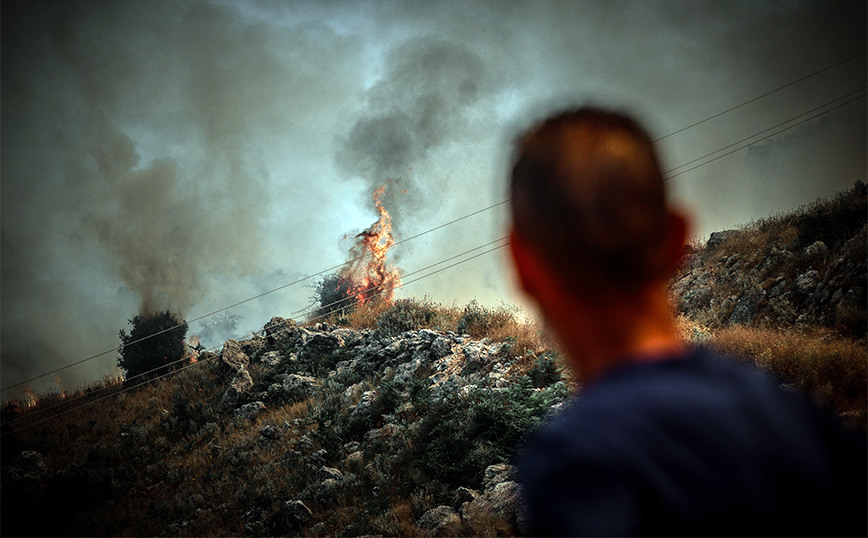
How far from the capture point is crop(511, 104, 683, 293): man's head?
140 centimetres

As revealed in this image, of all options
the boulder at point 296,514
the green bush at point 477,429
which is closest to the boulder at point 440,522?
the green bush at point 477,429

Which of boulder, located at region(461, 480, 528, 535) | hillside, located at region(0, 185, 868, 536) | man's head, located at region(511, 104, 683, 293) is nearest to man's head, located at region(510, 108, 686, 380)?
man's head, located at region(511, 104, 683, 293)

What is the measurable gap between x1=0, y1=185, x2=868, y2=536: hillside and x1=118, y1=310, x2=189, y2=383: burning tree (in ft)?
27.9

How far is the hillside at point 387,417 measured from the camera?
6.96 metres

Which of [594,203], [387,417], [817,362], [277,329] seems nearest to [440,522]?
[387,417]

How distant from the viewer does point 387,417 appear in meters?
10.6

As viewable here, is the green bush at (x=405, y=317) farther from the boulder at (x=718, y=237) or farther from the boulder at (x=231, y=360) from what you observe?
the boulder at (x=718, y=237)

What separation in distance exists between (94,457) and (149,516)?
226 inches

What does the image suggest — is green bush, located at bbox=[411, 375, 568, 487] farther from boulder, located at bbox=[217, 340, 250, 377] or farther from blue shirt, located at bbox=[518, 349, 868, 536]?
boulder, located at bbox=[217, 340, 250, 377]

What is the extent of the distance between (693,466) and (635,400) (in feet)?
0.63

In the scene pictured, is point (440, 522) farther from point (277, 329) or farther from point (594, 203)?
point (277, 329)

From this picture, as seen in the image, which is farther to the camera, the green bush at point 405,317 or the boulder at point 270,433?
the green bush at point 405,317

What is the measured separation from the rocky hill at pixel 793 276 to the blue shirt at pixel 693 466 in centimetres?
848

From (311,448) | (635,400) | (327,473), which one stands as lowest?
(327,473)
